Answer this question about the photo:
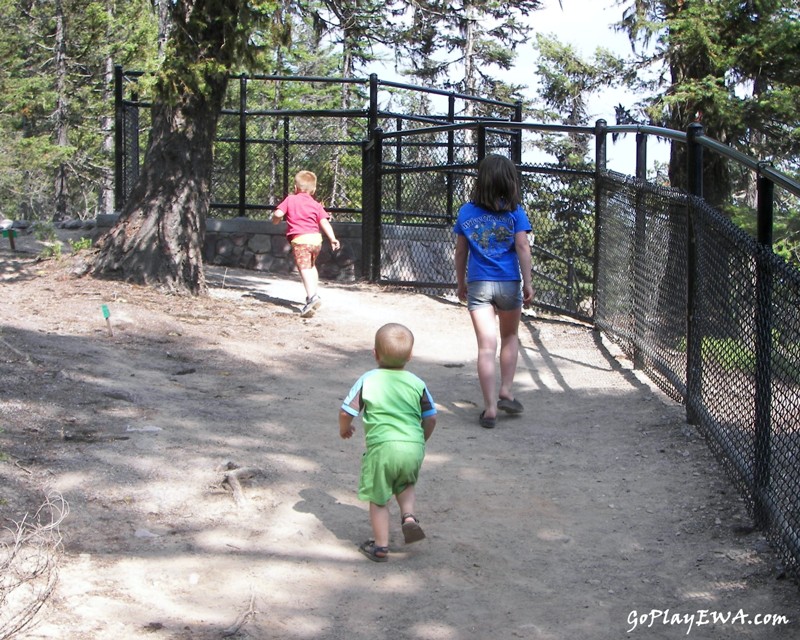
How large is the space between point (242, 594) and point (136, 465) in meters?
1.41

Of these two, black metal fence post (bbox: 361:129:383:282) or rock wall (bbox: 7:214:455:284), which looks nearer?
rock wall (bbox: 7:214:455:284)

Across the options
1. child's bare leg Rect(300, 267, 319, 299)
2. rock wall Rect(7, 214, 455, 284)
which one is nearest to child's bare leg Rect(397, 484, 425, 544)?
child's bare leg Rect(300, 267, 319, 299)

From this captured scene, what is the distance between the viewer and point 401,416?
421cm

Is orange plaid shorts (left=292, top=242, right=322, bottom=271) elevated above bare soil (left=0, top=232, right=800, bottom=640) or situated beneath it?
elevated above

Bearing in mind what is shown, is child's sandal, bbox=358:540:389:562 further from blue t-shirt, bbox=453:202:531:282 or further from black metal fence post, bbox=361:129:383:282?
black metal fence post, bbox=361:129:383:282

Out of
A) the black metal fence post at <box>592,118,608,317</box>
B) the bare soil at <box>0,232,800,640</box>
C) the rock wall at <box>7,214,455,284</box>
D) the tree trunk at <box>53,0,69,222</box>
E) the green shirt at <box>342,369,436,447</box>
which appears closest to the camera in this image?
the bare soil at <box>0,232,800,640</box>

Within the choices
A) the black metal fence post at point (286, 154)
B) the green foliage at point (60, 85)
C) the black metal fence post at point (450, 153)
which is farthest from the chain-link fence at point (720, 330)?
the green foliage at point (60, 85)

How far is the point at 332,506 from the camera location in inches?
185

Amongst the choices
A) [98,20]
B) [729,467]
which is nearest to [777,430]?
[729,467]

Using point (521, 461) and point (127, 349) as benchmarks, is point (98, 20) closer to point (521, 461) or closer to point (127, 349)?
point (127, 349)

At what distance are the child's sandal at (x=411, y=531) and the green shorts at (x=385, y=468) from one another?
125 millimetres

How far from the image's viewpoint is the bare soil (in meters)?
3.58

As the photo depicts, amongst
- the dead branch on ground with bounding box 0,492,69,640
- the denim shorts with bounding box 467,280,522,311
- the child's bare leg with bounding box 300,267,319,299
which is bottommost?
the dead branch on ground with bounding box 0,492,69,640

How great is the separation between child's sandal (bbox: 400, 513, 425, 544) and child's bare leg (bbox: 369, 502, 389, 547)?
81 mm
